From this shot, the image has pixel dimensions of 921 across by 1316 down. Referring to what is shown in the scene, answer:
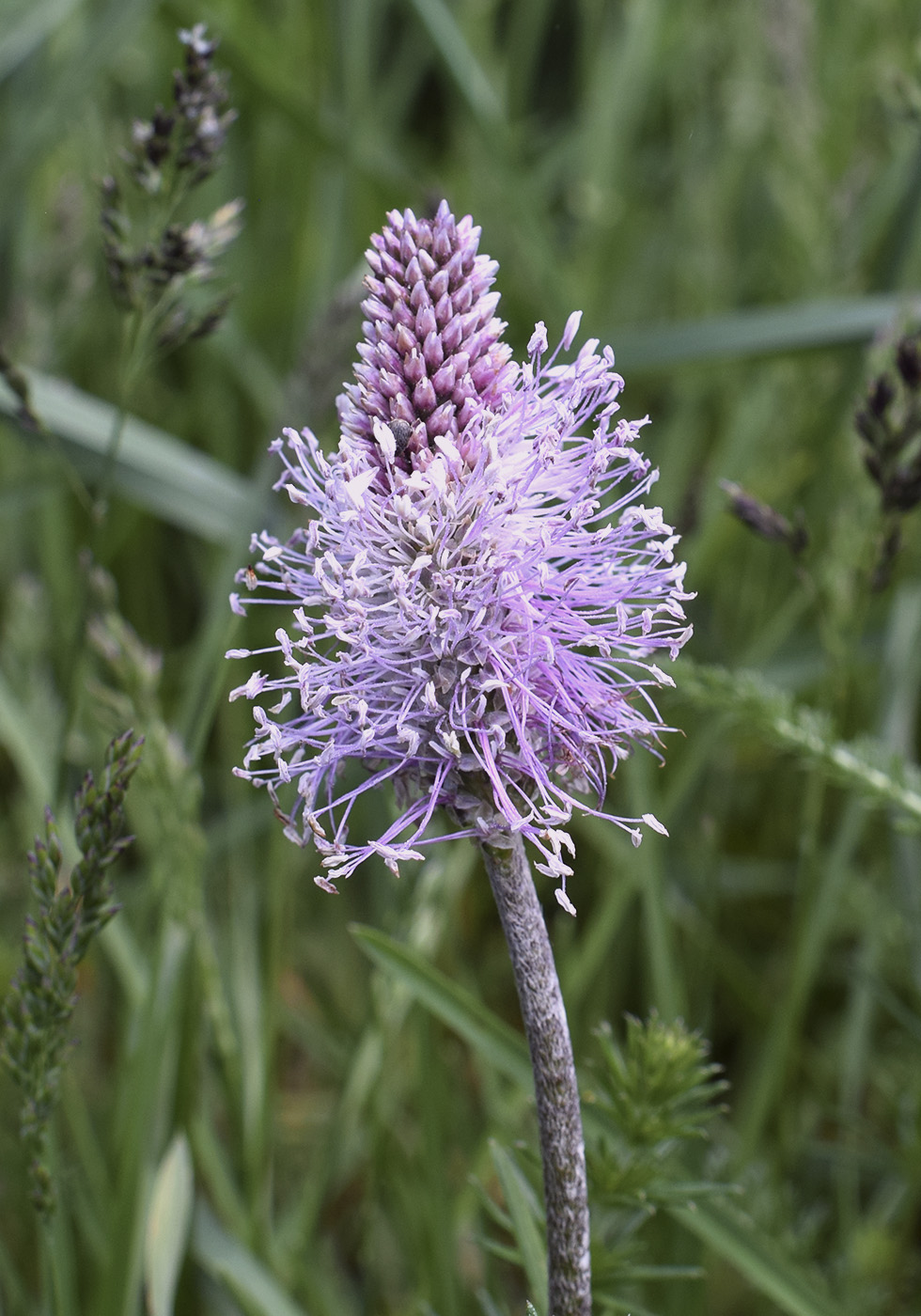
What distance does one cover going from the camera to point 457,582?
1153 millimetres

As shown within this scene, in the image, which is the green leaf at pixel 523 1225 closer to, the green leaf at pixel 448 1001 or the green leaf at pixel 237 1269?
the green leaf at pixel 448 1001

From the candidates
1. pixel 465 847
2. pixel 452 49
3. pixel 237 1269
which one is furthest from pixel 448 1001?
pixel 452 49

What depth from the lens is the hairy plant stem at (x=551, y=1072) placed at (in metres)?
1.06

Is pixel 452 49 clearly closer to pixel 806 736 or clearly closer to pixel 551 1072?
pixel 806 736

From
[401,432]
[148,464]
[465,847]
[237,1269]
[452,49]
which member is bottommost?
[237,1269]

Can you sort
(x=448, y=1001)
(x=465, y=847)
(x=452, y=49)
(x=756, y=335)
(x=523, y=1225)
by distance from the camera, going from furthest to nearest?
(x=452, y=49) < (x=756, y=335) < (x=465, y=847) < (x=448, y=1001) < (x=523, y=1225)

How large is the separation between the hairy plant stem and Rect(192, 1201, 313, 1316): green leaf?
0.68m

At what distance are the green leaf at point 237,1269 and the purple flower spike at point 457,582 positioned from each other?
811mm

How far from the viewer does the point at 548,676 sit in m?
1.17

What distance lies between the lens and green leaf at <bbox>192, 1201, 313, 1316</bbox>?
1.64m

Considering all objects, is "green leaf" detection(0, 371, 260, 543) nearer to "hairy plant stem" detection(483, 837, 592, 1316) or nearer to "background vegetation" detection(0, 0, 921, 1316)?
"background vegetation" detection(0, 0, 921, 1316)

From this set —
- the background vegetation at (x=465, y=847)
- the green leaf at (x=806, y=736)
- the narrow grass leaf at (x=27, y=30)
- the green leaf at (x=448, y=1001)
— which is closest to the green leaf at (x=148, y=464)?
the background vegetation at (x=465, y=847)

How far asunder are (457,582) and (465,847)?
Answer: 1386mm

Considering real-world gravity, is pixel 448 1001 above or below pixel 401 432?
below
